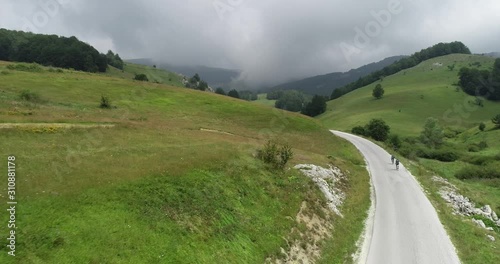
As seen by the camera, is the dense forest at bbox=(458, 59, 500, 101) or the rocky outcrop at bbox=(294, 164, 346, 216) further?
the dense forest at bbox=(458, 59, 500, 101)

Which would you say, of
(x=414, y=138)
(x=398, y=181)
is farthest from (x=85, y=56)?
(x=398, y=181)

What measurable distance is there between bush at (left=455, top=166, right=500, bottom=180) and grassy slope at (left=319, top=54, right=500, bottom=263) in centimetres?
166

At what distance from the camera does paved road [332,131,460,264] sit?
83.9ft

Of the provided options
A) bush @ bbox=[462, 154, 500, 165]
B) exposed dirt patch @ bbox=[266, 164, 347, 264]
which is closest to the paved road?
exposed dirt patch @ bbox=[266, 164, 347, 264]

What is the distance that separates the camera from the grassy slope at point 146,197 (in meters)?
16.6

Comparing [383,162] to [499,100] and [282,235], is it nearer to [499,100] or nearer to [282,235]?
[282,235]

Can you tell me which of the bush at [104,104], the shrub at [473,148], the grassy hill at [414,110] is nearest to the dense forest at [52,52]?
the bush at [104,104]

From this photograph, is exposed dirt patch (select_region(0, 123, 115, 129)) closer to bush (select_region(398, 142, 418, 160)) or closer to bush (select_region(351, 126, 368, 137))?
bush (select_region(398, 142, 418, 160))

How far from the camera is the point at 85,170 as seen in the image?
22.7 m

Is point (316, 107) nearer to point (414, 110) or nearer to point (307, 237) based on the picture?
point (414, 110)

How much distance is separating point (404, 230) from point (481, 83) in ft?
622

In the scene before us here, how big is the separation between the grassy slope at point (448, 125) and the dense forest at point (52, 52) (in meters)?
103

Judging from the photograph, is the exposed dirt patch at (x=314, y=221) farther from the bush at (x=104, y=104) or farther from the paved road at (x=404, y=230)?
the bush at (x=104, y=104)

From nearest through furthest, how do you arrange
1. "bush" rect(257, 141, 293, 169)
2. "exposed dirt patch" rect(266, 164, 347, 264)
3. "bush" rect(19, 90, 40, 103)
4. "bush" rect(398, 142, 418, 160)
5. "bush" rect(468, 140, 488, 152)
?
"exposed dirt patch" rect(266, 164, 347, 264) < "bush" rect(257, 141, 293, 169) < "bush" rect(19, 90, 40, 103) < "bush" rect(398, 142, 418, 160) < "bush" rect(468, 140, 488, 152)
